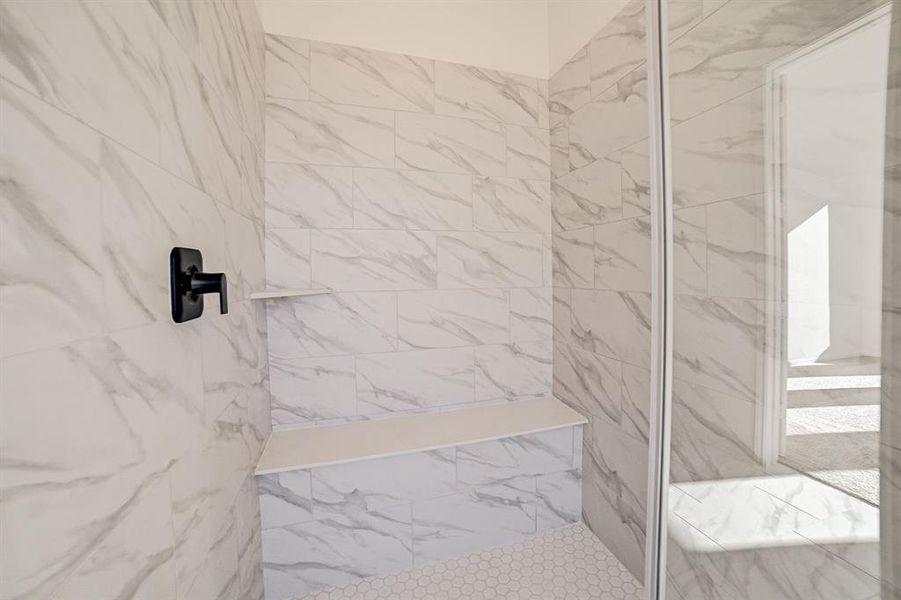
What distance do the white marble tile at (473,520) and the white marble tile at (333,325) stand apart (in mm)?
695

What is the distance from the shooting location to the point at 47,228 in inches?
14.5

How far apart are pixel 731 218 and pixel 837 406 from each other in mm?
258

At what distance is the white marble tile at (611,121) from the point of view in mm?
1205

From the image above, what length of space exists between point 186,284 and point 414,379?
1083 mm

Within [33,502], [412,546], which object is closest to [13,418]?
[33,502]

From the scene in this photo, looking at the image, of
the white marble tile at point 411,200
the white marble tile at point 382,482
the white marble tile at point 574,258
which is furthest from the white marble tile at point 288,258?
the white marble tile at point 574,258

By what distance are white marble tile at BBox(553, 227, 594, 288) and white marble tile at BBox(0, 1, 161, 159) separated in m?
1.44

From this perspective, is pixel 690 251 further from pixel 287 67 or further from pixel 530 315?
pixel 287 67

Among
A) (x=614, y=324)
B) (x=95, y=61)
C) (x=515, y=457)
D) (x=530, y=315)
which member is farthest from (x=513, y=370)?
(x=95, y=61)

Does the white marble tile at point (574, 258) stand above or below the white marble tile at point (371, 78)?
below

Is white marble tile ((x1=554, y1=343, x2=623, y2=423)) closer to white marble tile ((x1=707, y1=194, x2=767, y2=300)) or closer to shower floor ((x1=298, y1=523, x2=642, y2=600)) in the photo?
shower floor ((x1=298, y1=523, x2=642, y2=600))

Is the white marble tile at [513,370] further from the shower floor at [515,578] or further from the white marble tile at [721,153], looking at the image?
the white marble tile at [721,153]

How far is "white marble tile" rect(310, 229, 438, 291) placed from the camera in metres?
1.46

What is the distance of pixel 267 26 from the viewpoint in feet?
4.59
